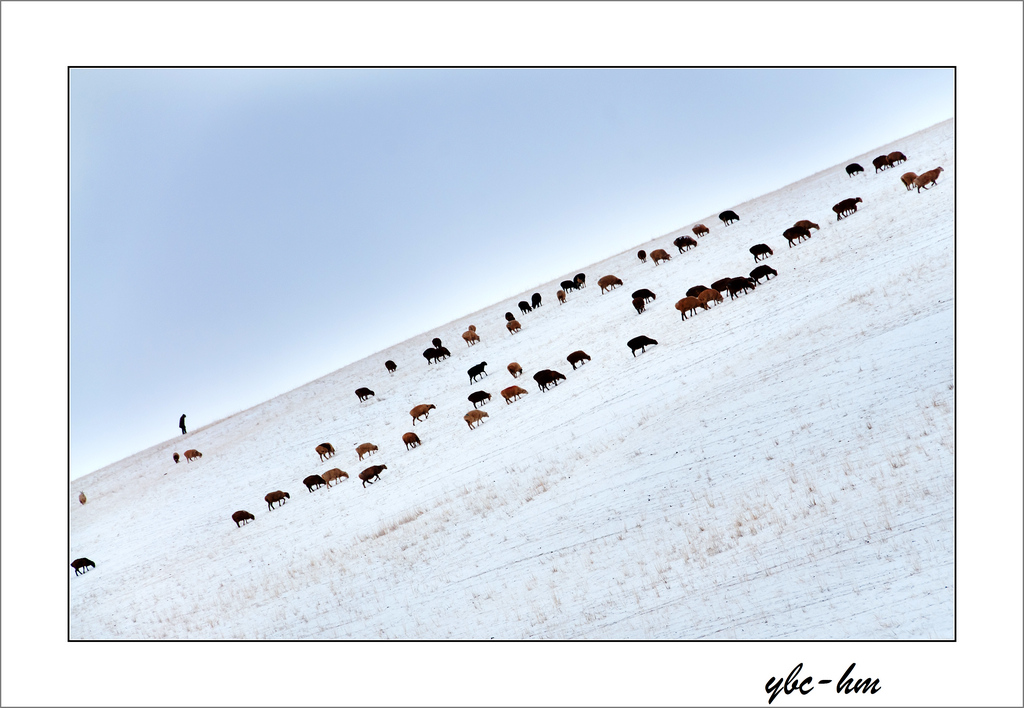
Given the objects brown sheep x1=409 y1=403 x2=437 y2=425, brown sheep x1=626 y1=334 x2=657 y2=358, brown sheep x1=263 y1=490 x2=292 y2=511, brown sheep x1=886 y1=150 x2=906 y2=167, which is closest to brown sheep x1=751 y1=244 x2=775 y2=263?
brown sheep x1=886 y1=150 x2=906 y2=167

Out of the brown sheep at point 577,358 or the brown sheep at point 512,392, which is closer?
the brown sheep at point 512,392

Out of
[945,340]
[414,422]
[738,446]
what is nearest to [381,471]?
[414,422]

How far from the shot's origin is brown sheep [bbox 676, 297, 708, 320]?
2163 cm

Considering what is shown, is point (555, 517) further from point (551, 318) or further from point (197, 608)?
point (551, 318)

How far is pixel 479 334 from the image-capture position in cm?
2902

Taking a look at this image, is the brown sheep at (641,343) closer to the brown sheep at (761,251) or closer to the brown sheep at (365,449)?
the brown sheep at (761,251)

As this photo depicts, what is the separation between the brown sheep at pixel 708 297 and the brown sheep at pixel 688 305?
0.05 metres

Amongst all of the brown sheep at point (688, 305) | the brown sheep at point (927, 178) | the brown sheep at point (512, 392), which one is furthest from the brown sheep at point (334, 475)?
the brown sheep at point (927, 178)

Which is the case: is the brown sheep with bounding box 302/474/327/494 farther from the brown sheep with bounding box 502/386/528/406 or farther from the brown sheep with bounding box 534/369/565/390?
the brown sheep with bounding box 534/369/565/390

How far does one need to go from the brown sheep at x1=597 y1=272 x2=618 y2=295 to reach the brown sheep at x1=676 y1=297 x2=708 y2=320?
23.4 ft

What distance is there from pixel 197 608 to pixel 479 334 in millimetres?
16935

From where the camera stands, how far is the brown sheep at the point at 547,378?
2055 cm

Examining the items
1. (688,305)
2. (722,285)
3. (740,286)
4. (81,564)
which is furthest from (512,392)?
(81,564)

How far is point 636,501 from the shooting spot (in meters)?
13.1
